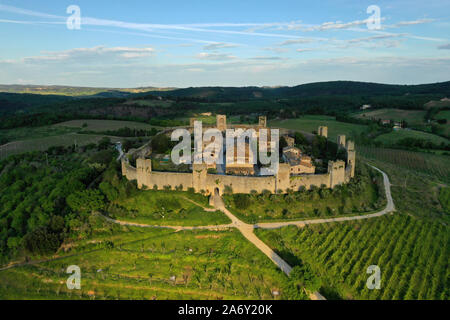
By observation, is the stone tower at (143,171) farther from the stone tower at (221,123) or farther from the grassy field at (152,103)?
the grassy field at (152,103)

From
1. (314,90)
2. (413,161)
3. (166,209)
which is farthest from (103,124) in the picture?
(314,90)

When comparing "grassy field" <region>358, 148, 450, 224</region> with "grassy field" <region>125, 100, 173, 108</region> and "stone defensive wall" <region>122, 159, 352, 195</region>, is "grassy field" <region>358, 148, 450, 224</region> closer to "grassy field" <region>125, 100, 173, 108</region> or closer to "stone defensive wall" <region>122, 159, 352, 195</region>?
"stone defensive wall" <region>122, 159, 352, 195</region>

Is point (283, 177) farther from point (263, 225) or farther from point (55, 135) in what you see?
point (55, 135)

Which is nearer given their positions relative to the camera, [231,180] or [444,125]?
[231,180]

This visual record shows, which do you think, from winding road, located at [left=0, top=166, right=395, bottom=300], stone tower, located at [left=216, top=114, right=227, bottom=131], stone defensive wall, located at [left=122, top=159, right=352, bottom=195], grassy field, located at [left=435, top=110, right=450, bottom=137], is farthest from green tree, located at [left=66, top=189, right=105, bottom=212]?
grassy field, located at [left=435, top=110, right=450, bottom=137]

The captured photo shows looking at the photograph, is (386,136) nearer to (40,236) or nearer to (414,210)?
(414,210)

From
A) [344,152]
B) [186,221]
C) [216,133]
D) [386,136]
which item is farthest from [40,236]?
[386,136]

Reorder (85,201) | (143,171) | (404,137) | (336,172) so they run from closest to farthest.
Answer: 1. (85,201)
2. (336,172)
3. (143,171)
4. (404,137)
